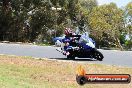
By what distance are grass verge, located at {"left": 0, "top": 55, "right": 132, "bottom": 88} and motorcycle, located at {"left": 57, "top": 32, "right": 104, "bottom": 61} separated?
3.04 meters

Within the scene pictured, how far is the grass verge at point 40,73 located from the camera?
11062mm

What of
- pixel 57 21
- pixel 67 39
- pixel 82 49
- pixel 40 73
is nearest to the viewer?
pixel 40 73

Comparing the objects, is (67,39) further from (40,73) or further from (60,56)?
(40,73)

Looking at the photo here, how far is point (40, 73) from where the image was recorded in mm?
13453

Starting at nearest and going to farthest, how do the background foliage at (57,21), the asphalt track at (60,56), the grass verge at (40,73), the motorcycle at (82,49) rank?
the grass verge at (40,73), the asphalt track at (60,56), the motorcycle at (82,49), the background foliage at (57,21)

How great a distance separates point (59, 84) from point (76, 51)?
8209 mm

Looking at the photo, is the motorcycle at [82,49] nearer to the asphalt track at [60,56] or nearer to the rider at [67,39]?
the rider at [67,39]

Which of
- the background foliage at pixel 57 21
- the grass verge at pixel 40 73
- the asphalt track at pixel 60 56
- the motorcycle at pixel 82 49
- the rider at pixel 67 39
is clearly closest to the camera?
the grass verge at pixel 40 73

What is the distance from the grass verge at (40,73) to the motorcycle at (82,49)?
3036 mm

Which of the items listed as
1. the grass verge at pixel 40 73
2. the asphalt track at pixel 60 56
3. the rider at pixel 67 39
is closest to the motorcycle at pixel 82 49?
the rider at pixel 67 39

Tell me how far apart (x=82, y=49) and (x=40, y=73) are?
6842mm

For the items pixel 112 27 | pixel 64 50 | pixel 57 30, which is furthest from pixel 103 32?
pixel 64 50

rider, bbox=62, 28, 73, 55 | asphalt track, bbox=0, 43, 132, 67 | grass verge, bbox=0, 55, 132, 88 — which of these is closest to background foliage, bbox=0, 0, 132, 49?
asphalt track, bbox=0, 43, 132, 67

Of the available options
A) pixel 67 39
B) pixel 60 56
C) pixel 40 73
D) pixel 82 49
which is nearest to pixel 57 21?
pixel 60 56
